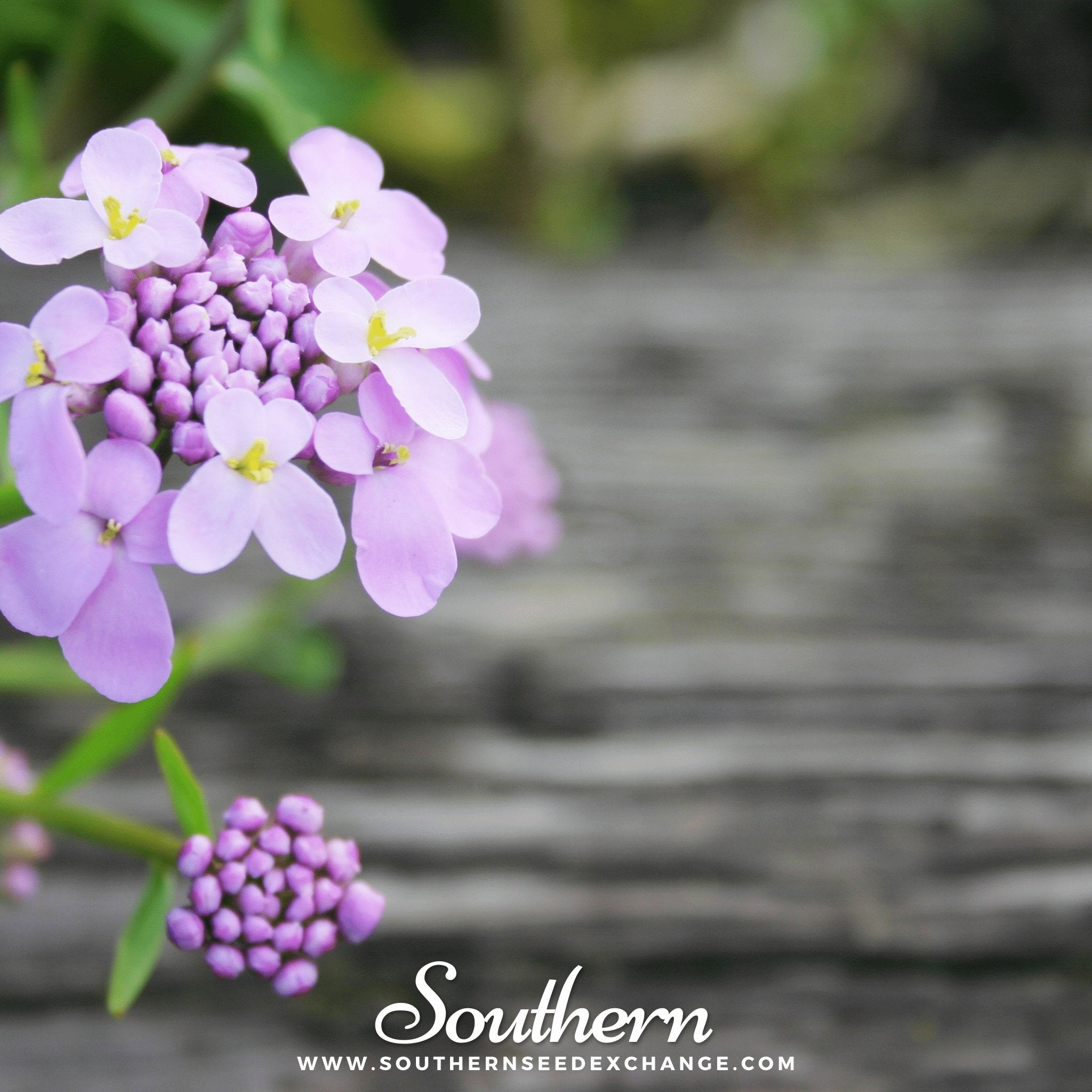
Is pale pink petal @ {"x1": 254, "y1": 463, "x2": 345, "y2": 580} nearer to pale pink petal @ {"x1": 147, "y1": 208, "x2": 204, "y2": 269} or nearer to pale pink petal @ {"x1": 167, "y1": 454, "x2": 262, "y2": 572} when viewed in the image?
pale pink petal @ {"x1": 167, "y1": 454, "x2": 262, "y2": 572}

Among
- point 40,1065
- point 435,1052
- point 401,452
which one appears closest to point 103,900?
point 40,1065

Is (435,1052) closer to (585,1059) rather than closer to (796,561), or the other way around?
(585,1059)

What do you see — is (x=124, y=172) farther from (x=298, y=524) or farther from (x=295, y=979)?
(x=295, y=979)

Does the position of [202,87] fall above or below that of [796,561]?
above

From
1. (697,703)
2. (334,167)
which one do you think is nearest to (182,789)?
(334,167)

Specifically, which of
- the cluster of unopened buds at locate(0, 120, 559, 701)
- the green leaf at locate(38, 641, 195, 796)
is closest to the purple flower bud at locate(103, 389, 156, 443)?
the cluster of unopened buds at locate(0, 120, 559, 701)
